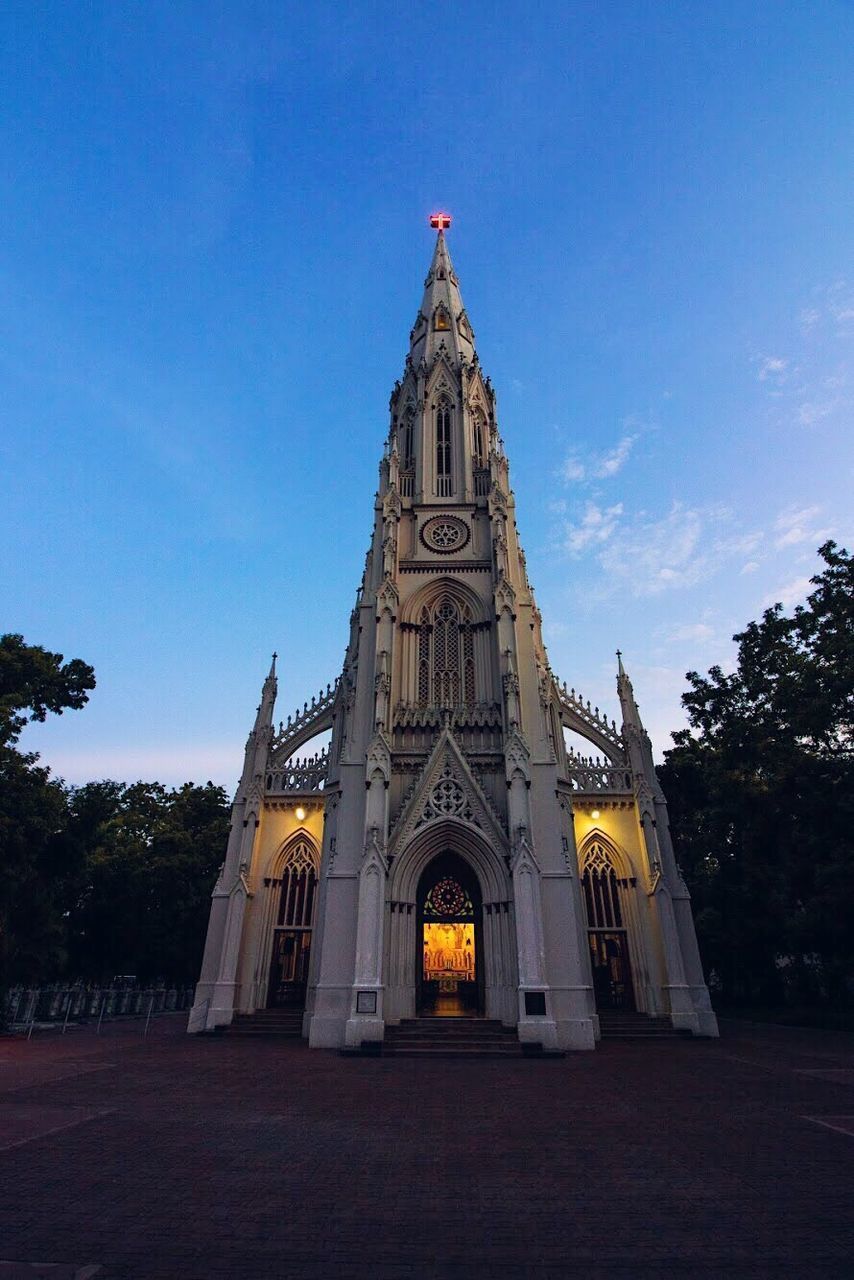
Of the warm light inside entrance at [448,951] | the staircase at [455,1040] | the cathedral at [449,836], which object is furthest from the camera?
the warm light inside entrance at [448,951]

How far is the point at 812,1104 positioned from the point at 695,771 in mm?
21735

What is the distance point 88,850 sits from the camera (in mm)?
22266

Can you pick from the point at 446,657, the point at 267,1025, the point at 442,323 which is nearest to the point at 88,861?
the point at 267,1025

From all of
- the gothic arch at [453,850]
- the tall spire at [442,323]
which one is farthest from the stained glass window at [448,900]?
the tall spire at [442,323]

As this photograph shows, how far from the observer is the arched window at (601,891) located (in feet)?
75.4

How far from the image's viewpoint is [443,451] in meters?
29.5

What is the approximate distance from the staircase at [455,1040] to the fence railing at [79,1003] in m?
9.16

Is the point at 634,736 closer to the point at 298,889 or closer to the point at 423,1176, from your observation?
the point at 298,889

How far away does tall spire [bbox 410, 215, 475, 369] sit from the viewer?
1298 inches

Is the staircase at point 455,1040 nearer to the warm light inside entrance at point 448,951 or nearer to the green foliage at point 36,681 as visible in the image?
the warm light inside entrance at point 448,951

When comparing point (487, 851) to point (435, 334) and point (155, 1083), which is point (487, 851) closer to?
point (155, 1083)

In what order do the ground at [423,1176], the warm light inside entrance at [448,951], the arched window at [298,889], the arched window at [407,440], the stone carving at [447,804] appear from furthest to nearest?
1. the arched window at [407,440]
2. the arched window at [298,889]
3. the warm light inside entrance at [448,951]
4. the stone carving at [447,804]
5. the ground at [423,1176]

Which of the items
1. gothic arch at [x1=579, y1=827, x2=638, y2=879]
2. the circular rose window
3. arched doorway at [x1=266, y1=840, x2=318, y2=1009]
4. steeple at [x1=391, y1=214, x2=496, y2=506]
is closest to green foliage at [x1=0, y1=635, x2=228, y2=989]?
A: arched doorway at [x1=266, y1=840, x2=318, y2=1009]

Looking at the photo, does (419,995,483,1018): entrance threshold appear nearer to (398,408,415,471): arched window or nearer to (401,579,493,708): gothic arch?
(401,579,493,708): gothic arch
